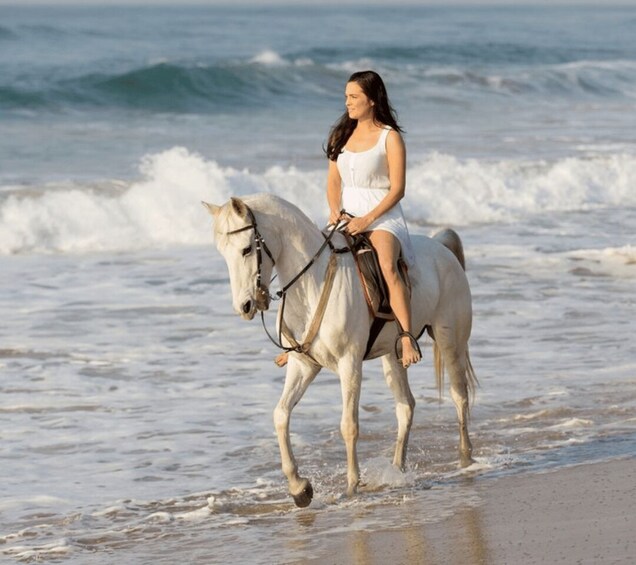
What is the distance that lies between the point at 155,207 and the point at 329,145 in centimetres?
1171

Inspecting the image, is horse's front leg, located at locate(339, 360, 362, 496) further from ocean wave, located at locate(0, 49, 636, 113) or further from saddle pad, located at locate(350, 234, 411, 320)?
ocean wave, located at locate(0, 49, 636, 113)

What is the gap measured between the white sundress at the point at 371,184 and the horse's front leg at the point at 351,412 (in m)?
0.72

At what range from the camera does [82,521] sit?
6.66 meters

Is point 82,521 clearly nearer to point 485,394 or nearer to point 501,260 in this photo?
point 485,394

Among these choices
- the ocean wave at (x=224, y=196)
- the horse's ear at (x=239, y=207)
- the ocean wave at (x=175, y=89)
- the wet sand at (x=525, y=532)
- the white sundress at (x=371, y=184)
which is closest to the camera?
the wet sand at (x=525, y=532)

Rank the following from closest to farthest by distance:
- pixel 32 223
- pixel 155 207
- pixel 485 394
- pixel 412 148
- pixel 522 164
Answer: pixel 485 394 < pixel 32 223 < pixel 155 207 < pixel 522 164 < pixel 412 148

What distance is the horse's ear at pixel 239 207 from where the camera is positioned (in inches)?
235

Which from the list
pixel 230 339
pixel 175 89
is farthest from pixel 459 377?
pixel 175 89

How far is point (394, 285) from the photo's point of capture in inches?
264

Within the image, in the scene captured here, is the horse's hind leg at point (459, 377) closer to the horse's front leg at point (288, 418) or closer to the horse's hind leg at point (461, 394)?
the horse's hind leg at point (461, 394)

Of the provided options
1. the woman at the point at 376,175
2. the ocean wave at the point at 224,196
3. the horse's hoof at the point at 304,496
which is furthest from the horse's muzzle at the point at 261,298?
the ocean wave at the point at 224,196

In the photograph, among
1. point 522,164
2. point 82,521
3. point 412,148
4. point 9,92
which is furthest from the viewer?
point 9,92

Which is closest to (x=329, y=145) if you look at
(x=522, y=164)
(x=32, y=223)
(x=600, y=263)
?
(x=600, y=263)

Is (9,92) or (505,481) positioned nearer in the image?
(505,481)
